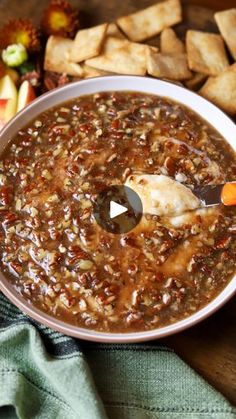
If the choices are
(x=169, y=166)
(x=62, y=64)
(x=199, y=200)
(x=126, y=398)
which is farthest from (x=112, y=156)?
(x=126, y=398)

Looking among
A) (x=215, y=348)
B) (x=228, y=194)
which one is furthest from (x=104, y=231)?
(x=215, y=348)

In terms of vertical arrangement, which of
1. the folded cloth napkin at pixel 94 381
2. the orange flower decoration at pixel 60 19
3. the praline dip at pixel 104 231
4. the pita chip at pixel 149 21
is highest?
the orange flower decoration at pixel 60 19

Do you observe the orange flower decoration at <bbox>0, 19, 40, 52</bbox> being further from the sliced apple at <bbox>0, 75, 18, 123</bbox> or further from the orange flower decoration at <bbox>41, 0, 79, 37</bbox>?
the sliced apple at <bbox>0, 75, 18, 123</bbox>

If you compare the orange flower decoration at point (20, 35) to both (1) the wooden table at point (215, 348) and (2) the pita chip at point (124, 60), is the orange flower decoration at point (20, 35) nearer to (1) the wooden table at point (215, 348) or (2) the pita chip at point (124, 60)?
(2) the pita chip at point (124, 60)
